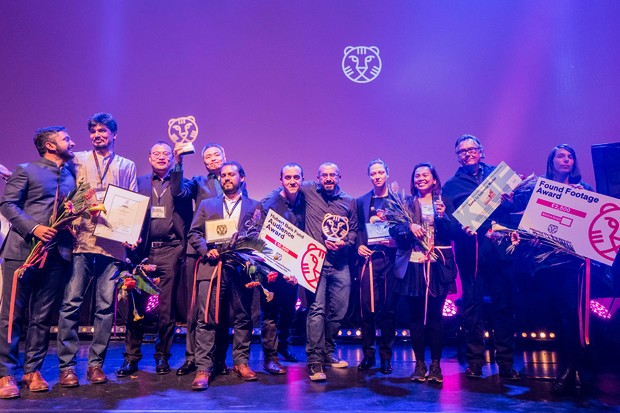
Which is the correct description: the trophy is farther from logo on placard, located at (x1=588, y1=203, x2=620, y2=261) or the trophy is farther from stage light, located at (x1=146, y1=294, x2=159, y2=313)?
logo on placard, located at (x1=588, y1=203, x2=620, y2=261)

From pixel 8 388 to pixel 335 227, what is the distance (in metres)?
2.59

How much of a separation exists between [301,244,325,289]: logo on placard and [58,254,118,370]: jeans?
146 cm

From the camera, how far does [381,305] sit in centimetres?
398

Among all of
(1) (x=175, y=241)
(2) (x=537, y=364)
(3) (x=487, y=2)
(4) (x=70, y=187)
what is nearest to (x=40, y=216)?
(4) (x=70, y=187)

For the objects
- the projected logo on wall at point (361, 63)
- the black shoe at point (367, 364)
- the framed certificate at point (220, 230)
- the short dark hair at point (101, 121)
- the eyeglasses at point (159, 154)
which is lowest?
the black shoe at point (367, 364)

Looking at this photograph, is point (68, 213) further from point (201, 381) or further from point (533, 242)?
point (533, 242)

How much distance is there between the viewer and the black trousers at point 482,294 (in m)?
3.65

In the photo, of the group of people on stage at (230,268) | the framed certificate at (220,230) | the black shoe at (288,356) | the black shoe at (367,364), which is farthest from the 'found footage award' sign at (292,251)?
the black shoe at (288,356)

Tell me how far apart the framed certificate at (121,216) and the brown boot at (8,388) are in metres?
1.08

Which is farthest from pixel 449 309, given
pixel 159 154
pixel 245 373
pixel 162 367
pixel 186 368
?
pixel 159 154

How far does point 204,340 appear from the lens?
337cm

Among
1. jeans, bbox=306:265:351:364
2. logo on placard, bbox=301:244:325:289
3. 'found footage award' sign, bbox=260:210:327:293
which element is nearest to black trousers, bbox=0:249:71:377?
'found footage award' sign, bbox=260:210:327:293

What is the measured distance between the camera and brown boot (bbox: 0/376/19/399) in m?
2.92

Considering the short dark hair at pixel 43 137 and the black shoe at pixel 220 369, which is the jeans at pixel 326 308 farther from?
the short dark hair at pixel 43 137
